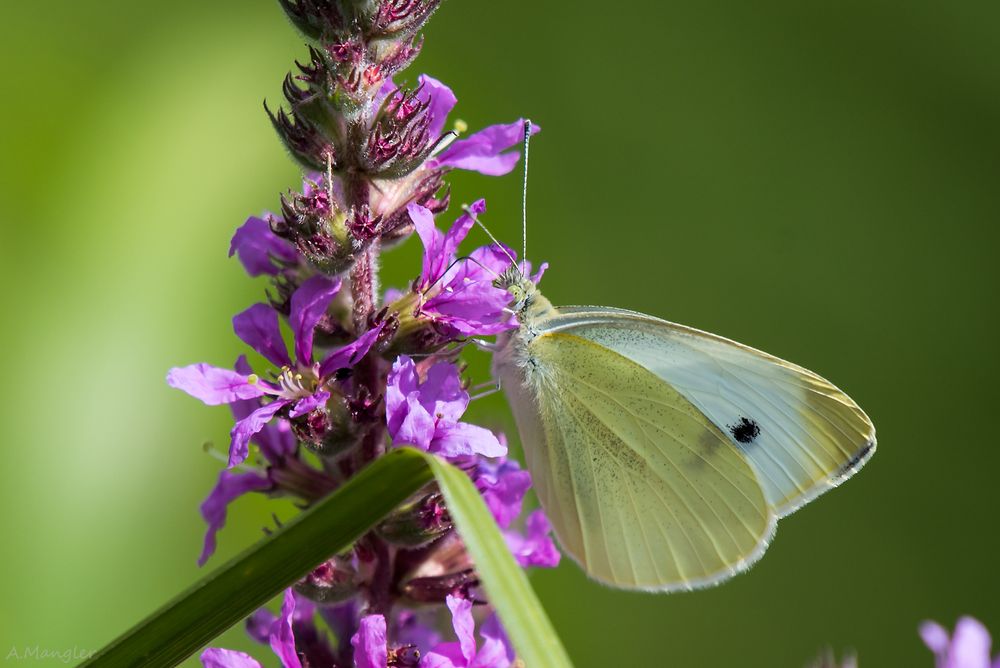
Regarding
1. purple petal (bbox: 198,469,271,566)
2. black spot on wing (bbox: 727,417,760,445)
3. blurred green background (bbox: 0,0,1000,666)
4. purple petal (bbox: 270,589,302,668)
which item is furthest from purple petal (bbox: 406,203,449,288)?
blurred green background (bbox: 0,0,1000,666)

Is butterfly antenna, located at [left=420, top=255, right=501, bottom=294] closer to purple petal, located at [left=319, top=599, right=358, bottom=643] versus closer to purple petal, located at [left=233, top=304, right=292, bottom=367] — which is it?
purple petal, located at [left=233, top=304, right=292, bottom=367]

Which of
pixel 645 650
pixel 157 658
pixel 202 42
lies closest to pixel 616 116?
pixel 202 42

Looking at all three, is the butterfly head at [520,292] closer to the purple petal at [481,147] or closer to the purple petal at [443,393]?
the purple petal at [481,147]

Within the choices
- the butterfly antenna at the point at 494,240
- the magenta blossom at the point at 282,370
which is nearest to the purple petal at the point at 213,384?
the magenta blossom at the point at 282,370

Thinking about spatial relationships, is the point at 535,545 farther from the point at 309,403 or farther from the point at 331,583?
the point at 309,403

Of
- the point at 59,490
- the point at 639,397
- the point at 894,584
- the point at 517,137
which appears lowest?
the point at 894,584

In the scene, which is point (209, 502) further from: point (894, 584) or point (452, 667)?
point (894, 584)

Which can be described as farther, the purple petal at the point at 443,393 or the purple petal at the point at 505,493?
the purple petal at the point at 505,493
